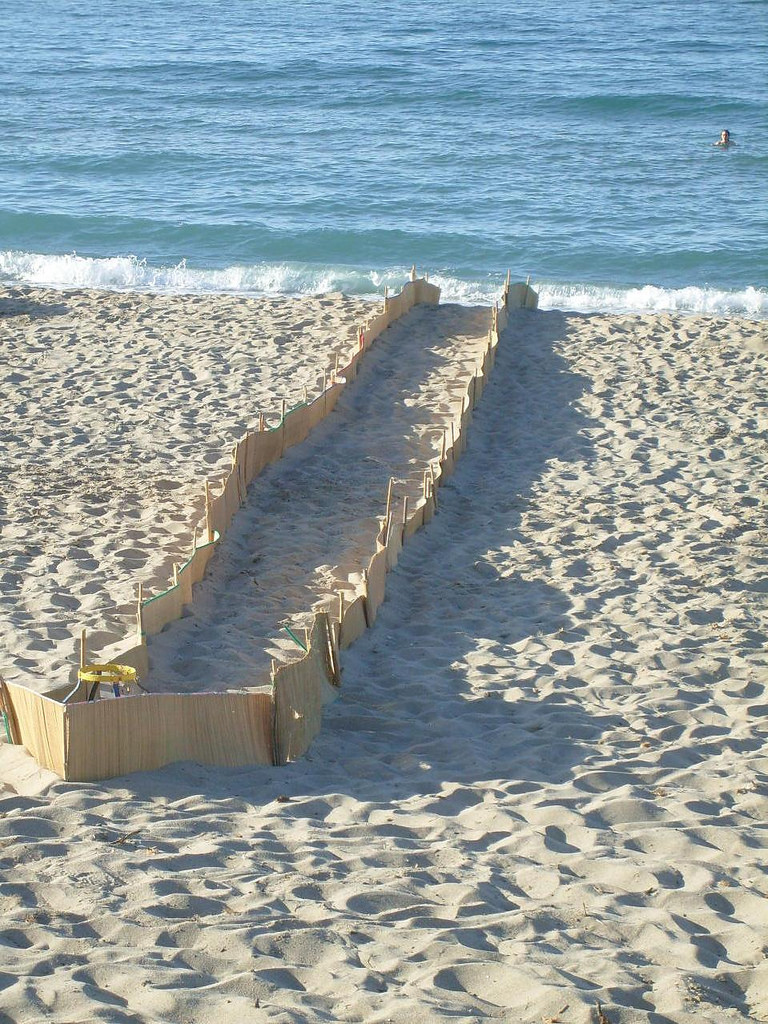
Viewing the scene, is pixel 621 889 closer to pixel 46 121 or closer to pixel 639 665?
pixel 639 665

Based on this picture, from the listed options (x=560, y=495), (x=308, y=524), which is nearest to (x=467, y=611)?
(x=308, y=524)

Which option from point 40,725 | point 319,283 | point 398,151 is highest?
point 398,151

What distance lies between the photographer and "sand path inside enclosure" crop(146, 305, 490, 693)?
5.96 meters

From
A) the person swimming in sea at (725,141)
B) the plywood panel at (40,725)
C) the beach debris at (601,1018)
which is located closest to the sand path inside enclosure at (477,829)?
the beach debris at (601,1018)

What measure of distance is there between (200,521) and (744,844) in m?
4.39

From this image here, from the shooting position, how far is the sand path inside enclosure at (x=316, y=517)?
596 cm

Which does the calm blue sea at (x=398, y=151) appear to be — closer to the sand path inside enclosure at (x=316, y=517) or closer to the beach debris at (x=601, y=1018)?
the sand path inside enclosure at (x=316, y=517)

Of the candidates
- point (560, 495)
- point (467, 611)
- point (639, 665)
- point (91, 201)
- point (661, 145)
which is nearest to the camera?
point (639, 665)

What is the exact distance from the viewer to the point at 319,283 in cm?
1820

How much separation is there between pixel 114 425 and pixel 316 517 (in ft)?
8.57

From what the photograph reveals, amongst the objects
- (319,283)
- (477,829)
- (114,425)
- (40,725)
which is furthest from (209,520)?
(319,283)

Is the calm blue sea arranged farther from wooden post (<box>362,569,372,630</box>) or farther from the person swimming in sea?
wooden post (<box>362,569,372,630</box>)

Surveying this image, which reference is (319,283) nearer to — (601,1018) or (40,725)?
(40,725)

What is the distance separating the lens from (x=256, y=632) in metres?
6.23
